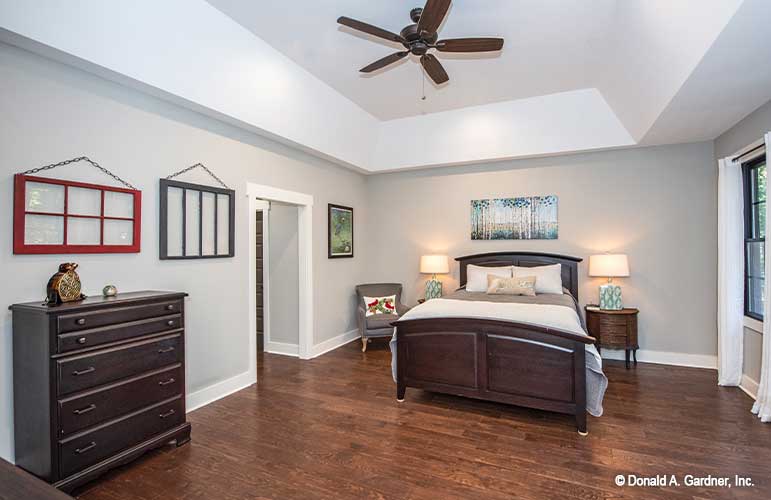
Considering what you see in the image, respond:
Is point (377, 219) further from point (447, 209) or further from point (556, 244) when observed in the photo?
point (556, 244)

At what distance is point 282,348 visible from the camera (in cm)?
534

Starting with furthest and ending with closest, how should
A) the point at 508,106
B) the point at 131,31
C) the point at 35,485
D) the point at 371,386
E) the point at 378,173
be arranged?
1. the point at 378,173
2. the point at 508,106
3. the point at 371,386
4. the point at 131,31
5. the point at 35,485

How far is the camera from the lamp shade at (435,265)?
18.6ft

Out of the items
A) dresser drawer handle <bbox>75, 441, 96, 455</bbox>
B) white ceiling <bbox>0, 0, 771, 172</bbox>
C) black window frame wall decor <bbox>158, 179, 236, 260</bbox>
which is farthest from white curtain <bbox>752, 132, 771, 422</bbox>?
dresser drawer handle <bbox>75, 441, 96, 455</bbox>

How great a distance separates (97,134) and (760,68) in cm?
464

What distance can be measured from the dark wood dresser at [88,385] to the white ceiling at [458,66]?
5.36ft

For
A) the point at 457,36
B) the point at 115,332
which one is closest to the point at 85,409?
the point at 115,332

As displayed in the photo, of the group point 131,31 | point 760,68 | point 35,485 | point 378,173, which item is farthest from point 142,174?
point 760,68

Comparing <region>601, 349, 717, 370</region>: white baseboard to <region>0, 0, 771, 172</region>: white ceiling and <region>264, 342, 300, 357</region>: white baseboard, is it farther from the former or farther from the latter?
<region>264, 342, 300, 357</region>: white baseboard

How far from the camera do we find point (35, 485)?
0.98m

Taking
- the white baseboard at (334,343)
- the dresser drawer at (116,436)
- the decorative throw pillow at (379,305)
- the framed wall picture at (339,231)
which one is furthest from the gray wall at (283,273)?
the dresser drawer at (116,436)

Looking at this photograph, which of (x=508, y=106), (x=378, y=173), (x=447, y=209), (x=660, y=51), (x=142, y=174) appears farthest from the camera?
(x=378, y=173)

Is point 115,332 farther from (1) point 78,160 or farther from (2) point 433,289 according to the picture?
(2) point 433,289

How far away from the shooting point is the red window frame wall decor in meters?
2.37
